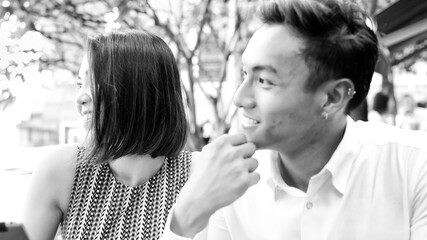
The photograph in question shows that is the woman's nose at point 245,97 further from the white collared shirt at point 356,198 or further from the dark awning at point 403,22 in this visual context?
the dark awning at point 403,22

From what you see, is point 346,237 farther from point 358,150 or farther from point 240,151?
point 240,151

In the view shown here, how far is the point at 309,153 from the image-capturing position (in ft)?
4.02

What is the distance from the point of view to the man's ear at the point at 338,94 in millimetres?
1196

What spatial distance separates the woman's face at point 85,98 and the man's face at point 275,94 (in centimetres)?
52

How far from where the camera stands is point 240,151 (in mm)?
1065

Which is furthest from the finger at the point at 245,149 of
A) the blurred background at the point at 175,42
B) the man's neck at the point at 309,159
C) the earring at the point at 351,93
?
the blurred background at the point at 175,42

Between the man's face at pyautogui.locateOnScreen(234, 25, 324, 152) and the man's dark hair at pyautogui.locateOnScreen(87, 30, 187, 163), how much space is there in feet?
1.44

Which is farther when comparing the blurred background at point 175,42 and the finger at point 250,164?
the blurred background at point 175,42

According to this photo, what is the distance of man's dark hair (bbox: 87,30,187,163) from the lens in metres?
1.47

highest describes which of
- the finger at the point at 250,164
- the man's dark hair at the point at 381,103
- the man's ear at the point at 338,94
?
the man's ear at the point at 338,94

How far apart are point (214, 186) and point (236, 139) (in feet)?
0.36

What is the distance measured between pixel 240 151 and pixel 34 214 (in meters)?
0.71

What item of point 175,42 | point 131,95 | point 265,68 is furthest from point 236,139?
point 175,42

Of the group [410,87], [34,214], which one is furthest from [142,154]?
[410,87]
